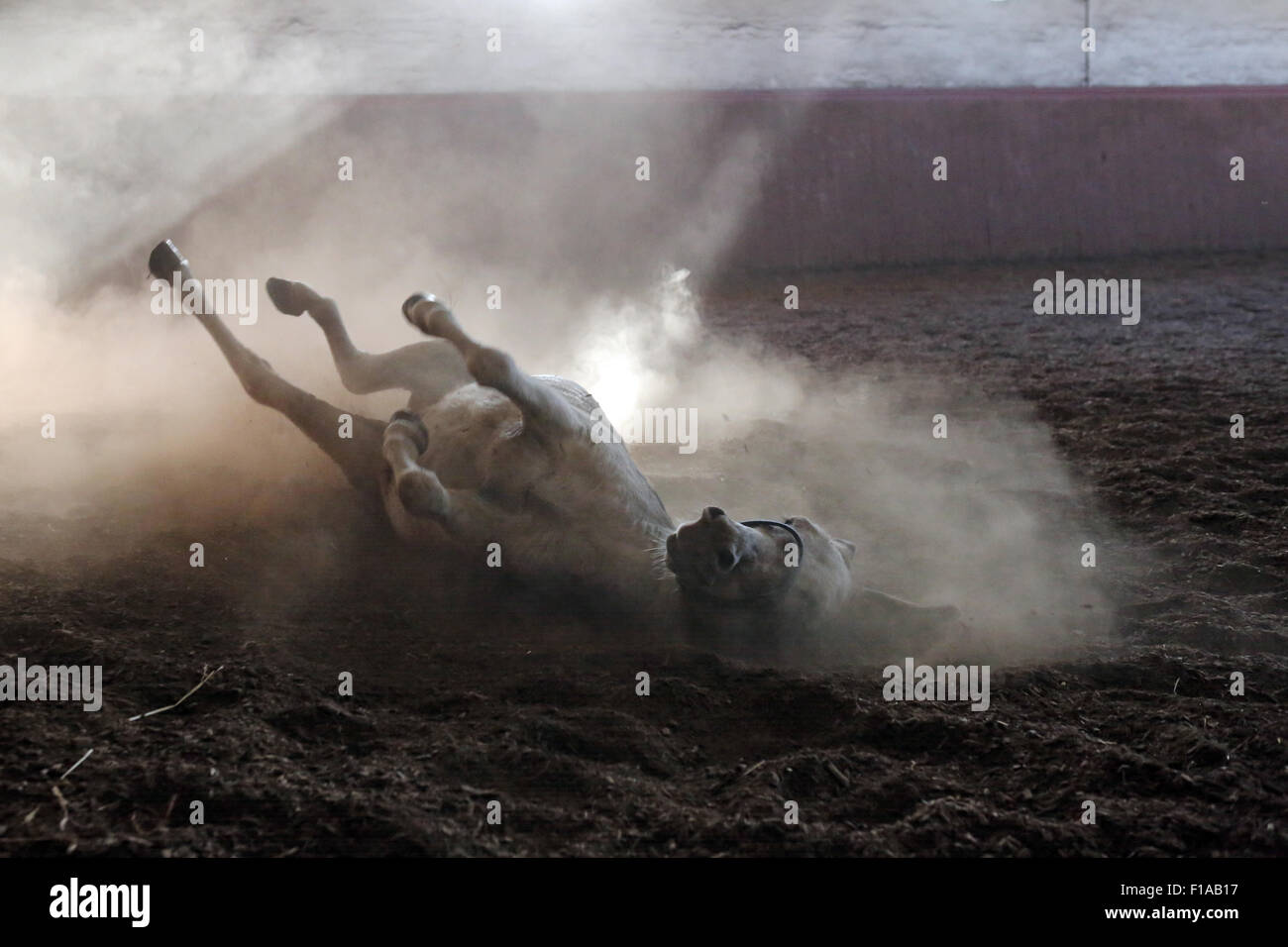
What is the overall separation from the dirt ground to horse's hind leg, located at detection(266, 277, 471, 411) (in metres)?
0.50

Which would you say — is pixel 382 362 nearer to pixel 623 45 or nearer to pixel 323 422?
pixel 323 422

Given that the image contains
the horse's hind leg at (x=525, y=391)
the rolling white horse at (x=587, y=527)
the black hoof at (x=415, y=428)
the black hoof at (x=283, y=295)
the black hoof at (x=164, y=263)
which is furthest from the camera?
the black hoof at (x=283, y=295)

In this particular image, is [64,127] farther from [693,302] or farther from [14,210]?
[693,302]

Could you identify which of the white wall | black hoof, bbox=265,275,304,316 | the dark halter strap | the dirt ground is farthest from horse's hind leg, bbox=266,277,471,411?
the white wall

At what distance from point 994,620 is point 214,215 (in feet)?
21.7

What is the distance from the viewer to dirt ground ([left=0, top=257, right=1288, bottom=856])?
7.80ft

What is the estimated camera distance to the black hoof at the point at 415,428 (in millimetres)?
3900

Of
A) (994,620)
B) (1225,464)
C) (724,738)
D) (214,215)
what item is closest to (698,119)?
(214,215)

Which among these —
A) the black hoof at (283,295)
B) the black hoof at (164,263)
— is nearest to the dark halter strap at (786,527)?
the black hoof at (283,295)

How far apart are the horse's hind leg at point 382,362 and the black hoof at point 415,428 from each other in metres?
0.51

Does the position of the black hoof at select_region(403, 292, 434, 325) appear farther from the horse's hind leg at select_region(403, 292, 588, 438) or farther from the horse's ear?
the horse's ear

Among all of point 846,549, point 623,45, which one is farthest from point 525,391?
point 623,45

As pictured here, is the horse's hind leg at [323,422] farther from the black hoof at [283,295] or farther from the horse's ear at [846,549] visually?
the horse's ear at [846,549]

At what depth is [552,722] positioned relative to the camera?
113 inches
